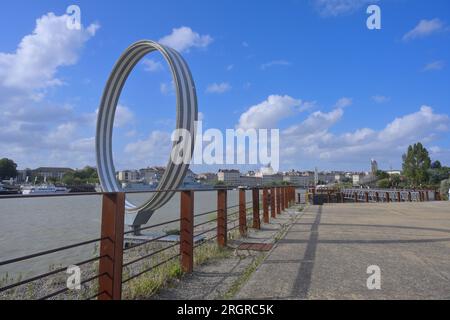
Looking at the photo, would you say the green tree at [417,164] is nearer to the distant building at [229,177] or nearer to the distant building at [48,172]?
the distant building at [229,177]

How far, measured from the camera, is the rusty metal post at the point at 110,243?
3.90 metres

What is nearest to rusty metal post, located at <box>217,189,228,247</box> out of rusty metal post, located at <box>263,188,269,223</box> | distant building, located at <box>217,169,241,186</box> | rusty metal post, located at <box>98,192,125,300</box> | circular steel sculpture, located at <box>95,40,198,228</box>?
circular steel sculpture, located at <box>95,40,198,228</box>

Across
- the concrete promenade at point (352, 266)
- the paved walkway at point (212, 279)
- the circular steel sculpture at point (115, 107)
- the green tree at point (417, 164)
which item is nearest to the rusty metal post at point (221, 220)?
the paved walkway at point (212, 279)

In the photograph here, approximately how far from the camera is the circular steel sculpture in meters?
10.5

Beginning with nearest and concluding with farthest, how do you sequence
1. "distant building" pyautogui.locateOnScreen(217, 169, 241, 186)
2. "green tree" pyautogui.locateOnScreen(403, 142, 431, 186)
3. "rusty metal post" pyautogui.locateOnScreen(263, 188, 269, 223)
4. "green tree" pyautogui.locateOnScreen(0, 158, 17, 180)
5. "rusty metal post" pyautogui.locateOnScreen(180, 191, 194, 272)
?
"rusty metal post" pyautogui.locateOnScreen(180, 191, 194, 272) → "rusty metal post" pyautogui.locateOnScreen(263, 188, 269, 223) → "distant building" pyautogui.locateOnScreen(217, 169, 241, 186) → "green tree" pyautogui.locateOnScreen(403, 142, 431, 186) → "green tree" pyautogui.locateOnScreen(0, 158, 17, 180)

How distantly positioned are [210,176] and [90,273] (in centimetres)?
2941

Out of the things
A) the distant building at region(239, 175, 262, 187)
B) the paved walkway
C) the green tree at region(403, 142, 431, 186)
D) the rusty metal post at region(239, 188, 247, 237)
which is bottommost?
the paved walkway

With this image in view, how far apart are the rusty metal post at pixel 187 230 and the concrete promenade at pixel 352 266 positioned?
2.96ft

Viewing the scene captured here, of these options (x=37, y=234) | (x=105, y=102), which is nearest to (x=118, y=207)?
(x=105, y=102)

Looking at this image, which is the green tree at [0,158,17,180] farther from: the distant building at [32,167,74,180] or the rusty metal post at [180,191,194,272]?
the rusty metal post at [180,191,194,272]

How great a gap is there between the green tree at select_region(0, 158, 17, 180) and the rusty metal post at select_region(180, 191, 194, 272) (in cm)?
9682

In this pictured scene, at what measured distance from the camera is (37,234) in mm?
16438
